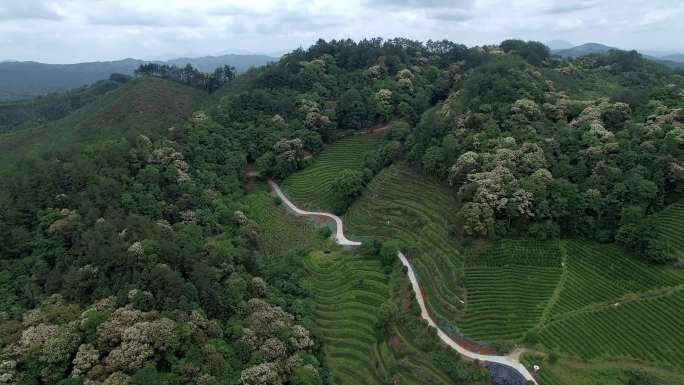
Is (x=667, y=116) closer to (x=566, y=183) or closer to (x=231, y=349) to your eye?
(x=566, y=183)

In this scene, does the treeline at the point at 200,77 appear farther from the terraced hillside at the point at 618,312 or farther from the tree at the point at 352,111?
the terraced hillside at the point at 618,312

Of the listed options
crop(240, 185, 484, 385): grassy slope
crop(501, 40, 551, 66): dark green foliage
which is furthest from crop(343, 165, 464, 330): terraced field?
crop(501, 40, 551, 66): dark green foliage

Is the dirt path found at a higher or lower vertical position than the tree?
lower

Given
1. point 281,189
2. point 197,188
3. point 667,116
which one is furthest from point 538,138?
point 197,188

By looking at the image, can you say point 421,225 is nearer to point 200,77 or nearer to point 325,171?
point 325,171

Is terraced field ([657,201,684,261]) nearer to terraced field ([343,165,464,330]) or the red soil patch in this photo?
terraced field ([343,165,464,330])

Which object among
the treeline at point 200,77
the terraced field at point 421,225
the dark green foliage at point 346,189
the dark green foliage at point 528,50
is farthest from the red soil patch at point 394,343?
the treeline at point 200,77

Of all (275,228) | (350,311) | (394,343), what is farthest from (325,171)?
(394,343)
